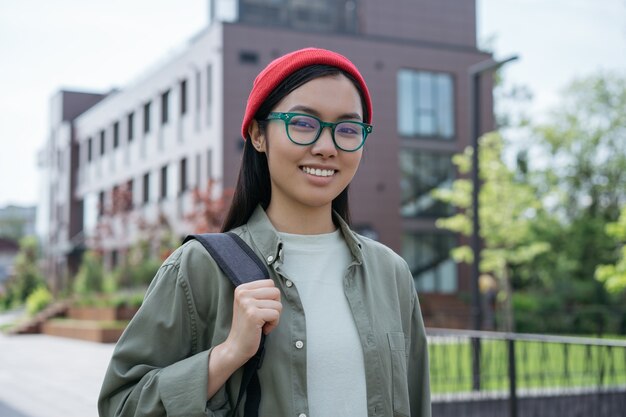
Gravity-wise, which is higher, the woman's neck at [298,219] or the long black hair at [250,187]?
the long black hair at [250,187]

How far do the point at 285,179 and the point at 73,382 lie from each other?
41.6ft

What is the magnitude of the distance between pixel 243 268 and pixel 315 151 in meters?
0.37

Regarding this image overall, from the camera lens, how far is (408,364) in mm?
2443

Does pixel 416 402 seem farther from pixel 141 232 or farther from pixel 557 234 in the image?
pixel 557 234

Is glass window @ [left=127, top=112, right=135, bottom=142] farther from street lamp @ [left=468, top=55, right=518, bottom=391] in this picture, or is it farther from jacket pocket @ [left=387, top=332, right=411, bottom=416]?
jacket pocket @ [left=387, top=332, right=411, bottom=416]

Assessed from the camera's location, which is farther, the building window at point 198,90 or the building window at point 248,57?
the building window at point 198,90

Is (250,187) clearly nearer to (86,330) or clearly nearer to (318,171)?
(318,171)

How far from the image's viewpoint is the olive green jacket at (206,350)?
204 centimetres

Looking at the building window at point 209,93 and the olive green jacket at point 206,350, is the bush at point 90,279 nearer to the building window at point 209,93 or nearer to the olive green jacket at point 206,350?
the building window at point 209,93

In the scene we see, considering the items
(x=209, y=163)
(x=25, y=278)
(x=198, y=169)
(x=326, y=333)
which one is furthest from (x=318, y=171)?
(x=25, y=278)

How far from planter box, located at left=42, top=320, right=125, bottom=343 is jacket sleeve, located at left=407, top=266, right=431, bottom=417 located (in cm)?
2152

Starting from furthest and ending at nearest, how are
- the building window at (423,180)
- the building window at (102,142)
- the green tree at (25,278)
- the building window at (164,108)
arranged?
1. the green tree at (25,278)
2. the building window at (102,142)
3. the building window at (164,108)
4. the building window at (423,180)

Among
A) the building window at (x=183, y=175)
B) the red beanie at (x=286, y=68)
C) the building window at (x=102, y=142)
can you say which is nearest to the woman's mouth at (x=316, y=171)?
the red beanie at (x=286, y=68)

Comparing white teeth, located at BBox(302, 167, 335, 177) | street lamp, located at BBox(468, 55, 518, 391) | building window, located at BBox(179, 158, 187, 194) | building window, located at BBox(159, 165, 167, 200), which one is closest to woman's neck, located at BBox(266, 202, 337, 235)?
white teeth, located at BBox(302, 167, 335, 177)
